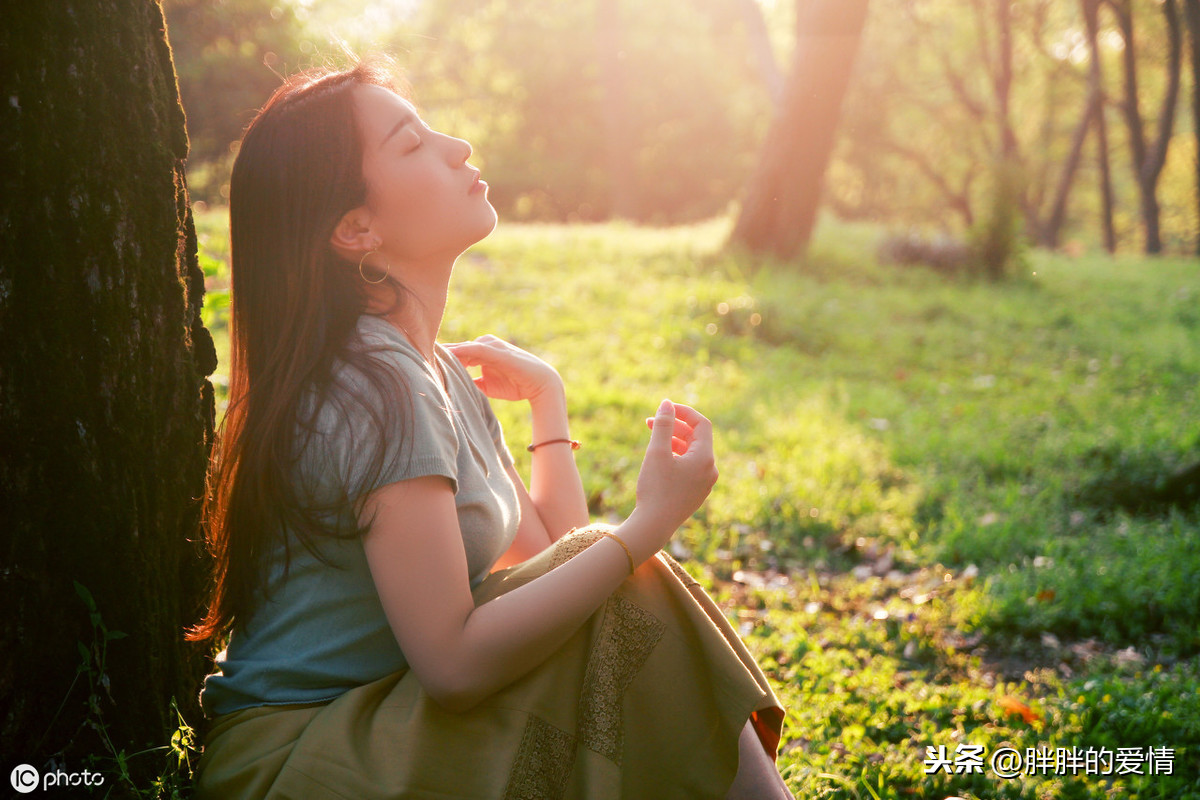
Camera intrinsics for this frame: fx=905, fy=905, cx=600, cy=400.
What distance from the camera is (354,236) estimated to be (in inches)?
74.8

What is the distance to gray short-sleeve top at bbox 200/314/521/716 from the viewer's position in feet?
5.43

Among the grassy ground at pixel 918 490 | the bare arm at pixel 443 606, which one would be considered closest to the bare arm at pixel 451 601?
the bare arm at pixel 443 606

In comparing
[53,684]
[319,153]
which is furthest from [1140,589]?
[53,684]

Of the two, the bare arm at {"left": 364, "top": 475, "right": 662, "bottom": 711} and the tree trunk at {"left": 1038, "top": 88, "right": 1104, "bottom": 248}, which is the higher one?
the tree trunk at {"left": 1038, "top": 88, "right": 1104, "bottom": 248}

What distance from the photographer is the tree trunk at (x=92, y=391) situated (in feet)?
5.45

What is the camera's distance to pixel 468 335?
708 cm

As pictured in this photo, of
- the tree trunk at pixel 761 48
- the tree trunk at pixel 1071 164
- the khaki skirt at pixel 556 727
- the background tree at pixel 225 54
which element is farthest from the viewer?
the background tree at pixel 225 54

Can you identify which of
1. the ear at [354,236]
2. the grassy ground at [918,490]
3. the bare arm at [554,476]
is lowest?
the grassy ground at [918,490]

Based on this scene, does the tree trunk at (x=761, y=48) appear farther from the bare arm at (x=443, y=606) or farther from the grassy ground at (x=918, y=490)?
the bare arm at (x=443, y=606)

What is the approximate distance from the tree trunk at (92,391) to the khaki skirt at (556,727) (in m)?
0.25

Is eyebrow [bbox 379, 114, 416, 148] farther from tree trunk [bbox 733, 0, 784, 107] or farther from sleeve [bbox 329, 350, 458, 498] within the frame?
tree trunk [bbox 733, 0, 784, 107]

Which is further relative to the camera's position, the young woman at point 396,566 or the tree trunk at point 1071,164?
the tree trunk at point 1071,164

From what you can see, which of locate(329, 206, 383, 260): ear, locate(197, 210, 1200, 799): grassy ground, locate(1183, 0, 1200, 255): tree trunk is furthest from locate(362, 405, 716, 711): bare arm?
locate(1183, 0, 1200, 255): tree trunk

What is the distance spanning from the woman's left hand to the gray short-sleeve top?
496mm
